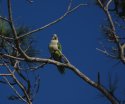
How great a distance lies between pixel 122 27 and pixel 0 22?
2.51ft

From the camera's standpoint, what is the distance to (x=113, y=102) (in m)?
2.15

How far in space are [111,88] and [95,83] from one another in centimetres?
11

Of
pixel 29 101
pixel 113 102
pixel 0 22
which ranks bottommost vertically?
pixel 113 102

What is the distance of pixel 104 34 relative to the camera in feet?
8.03

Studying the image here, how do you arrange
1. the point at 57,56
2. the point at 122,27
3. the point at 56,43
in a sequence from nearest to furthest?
the point at 122,27 → the point at 57,56 → the point at 56,43

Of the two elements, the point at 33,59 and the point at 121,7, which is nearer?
the point at 33,59

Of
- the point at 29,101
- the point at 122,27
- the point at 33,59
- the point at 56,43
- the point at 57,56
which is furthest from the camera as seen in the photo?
the point at 56,43

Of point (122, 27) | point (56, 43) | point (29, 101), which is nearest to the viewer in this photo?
point (29, 101)

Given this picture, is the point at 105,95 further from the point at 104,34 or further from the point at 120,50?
the point at 104,34

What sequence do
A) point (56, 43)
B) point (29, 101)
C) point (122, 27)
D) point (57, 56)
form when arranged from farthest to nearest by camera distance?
point (56, 43) → point (57, 56) → point (122, 27) → point (29, 101)

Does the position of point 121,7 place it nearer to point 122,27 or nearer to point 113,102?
point 122,27

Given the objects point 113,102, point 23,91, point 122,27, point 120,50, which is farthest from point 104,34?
point 23,91

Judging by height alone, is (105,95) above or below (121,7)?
below

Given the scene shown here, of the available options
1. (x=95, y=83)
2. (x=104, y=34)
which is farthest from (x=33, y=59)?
(x=104, y=34)
